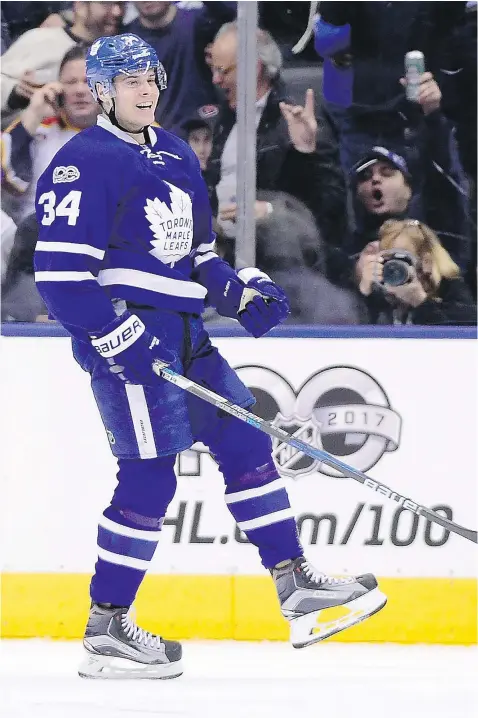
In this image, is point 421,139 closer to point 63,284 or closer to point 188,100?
point 188,100

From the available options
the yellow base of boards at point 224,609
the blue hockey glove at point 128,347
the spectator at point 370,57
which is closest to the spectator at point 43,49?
the spectator at point 370,57

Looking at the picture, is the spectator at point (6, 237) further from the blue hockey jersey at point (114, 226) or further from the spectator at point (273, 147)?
the blue hockey jersey at point (114, 226)

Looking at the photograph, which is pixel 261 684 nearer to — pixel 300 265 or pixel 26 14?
pixel 300 265

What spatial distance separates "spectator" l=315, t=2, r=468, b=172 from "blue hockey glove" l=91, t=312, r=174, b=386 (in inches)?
49.0

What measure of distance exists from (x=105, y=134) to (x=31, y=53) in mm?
941

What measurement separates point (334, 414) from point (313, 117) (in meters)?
0.87

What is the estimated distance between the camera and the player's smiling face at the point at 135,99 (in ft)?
11.0

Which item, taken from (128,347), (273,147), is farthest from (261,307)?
(273,147)

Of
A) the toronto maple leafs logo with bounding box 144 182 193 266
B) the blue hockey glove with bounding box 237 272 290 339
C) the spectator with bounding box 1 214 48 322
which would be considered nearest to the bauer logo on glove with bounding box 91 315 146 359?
the toronto maple leafs logo with bounding box 144 182 193 266

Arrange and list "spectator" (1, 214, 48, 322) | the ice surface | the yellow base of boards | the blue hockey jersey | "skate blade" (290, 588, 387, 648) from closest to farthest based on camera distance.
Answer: the ice surface, the blue hockey jersey, "skate blade" (290, 588, 387, 648), the yellow base of boards, "spectator" (1, 214, 48, 322)

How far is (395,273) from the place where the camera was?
13.8ft

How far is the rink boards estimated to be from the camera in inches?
157

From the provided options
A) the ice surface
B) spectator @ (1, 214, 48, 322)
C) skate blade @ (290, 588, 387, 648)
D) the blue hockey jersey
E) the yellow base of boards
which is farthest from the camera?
spectator @ (1, 214, 48, 322)

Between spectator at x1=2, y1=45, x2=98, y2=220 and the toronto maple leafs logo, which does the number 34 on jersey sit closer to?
the toronto maple leafs logo
